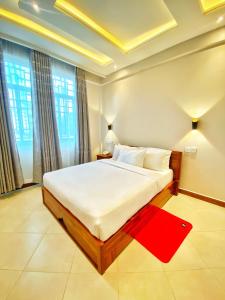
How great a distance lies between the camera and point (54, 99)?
10.0 feet

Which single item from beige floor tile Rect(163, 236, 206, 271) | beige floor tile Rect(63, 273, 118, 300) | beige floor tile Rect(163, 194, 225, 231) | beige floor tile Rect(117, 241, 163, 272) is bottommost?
beige floor tile Rect(63, 273, 118, 300)

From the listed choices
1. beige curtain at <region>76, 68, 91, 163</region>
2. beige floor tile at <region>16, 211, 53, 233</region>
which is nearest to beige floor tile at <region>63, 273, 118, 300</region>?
beige floor tile at <region>16, 211, 53, 233</region>

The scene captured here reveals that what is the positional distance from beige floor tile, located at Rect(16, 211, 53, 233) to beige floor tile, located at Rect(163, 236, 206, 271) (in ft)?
5.08

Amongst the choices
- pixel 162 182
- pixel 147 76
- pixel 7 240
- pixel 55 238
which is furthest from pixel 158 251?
pixel 147 76

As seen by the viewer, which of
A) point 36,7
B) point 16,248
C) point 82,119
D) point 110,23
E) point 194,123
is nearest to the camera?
point 16,248

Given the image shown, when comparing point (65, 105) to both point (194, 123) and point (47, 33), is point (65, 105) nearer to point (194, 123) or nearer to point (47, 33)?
point (47, 33)

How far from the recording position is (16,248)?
155cm

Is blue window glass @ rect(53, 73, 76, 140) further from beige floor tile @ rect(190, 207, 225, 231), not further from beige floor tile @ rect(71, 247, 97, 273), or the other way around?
beige floor tile @ rect(190, 207, 225, 231)

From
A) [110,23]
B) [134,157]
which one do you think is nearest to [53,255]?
[134,157]

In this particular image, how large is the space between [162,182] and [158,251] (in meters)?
0.98

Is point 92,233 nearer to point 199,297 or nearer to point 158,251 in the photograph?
point 158,251

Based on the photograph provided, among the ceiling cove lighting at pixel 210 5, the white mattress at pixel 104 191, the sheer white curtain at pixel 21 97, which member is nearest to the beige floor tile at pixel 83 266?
the white mattress at pixel 104 191

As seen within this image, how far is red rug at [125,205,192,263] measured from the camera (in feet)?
4.99

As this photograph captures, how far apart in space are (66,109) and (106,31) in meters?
1.79
